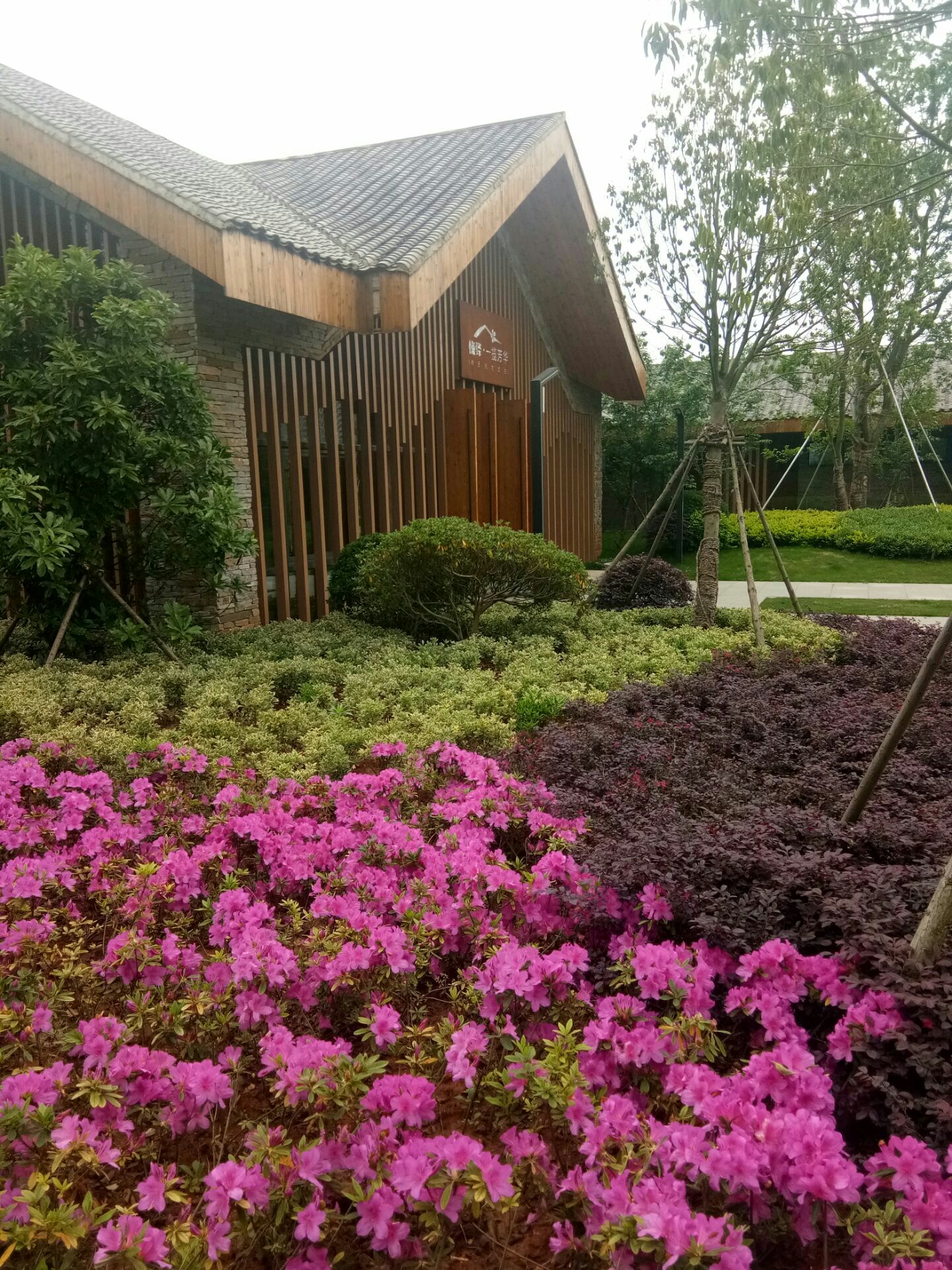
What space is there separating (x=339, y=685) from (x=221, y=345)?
134 inches

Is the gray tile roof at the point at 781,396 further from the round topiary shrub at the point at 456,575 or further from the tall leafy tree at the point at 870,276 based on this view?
the round topiary shrub at the point at 456,575

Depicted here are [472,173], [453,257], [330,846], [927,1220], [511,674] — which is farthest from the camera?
[472,173]

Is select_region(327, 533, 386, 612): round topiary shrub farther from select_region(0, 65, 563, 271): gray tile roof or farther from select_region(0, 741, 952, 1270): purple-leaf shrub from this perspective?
select_region(0, 741, 952, 1270): purple-leaf shrub

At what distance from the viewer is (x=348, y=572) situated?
867 centimetres

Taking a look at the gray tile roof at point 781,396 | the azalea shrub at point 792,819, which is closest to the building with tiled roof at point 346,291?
the azalea shrub at point 792,819

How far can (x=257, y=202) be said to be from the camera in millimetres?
8766

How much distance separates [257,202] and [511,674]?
5772mm

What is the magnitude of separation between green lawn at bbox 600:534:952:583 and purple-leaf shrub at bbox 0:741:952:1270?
1183cm

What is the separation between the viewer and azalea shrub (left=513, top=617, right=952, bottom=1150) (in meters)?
1.90

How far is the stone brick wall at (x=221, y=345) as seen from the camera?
7.38 metres

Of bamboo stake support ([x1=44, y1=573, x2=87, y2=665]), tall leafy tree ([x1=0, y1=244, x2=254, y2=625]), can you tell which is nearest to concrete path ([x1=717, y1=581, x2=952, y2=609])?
tall leafy tree ([x1=0, y1=244, x2=254, y2=625])

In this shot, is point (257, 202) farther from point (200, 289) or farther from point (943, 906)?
point (943, 906)

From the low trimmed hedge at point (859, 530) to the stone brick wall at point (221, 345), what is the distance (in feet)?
32.8

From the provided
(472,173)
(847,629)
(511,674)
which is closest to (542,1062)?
(511,674)
